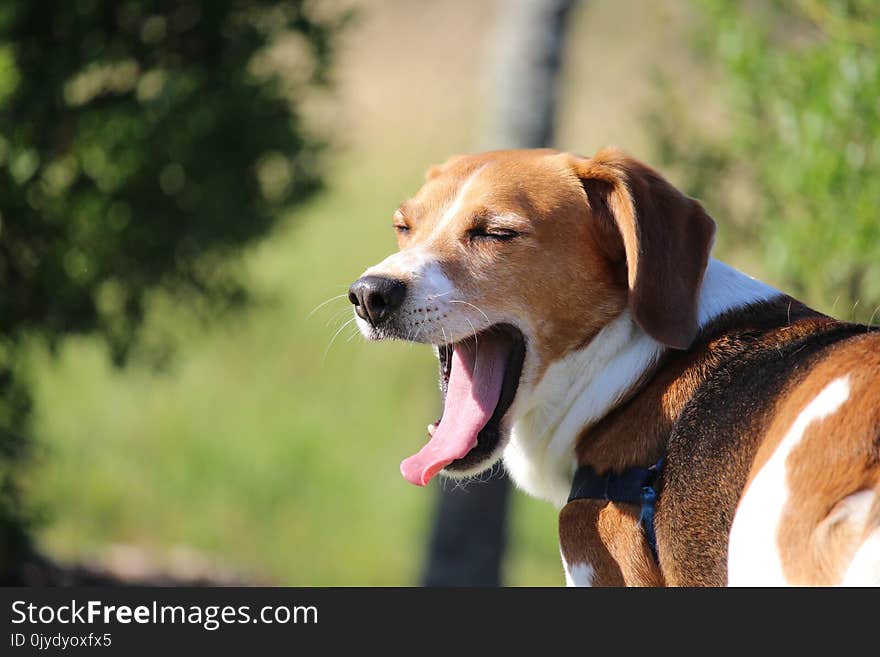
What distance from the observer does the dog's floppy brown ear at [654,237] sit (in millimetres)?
3432

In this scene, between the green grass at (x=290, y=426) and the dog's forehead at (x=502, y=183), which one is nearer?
the dog's forehead at (x=502, y=183)

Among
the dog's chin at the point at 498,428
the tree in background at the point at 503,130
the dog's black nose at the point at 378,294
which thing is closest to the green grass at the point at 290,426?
the tree in background at the point at 503,130

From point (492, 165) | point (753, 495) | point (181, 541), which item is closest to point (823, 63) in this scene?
point (492, 165)

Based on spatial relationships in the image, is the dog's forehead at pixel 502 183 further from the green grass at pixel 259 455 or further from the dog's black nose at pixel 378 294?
the green grass at pixel 259 455

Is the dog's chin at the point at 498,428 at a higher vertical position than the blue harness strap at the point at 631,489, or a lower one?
higher

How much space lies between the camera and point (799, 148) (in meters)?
5.70

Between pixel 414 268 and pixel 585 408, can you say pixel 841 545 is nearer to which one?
pixel 585 408

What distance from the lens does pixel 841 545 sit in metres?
2.68

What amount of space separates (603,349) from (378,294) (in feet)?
2.26

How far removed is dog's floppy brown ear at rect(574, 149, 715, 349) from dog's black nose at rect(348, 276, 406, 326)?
2.12 ft

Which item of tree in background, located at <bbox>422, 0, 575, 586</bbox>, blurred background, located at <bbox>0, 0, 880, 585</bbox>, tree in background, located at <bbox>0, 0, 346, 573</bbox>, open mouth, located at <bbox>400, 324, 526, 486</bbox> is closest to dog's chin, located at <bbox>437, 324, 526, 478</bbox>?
open mouth, located at <bbox>400, 324, 526, 486</bbox>

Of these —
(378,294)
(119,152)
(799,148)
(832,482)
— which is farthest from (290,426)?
(832,482)

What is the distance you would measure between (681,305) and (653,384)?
25cm

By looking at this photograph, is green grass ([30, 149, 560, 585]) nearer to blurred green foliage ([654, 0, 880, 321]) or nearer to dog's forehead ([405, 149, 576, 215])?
blurred green foliage ([654, 0, 880, 321])
